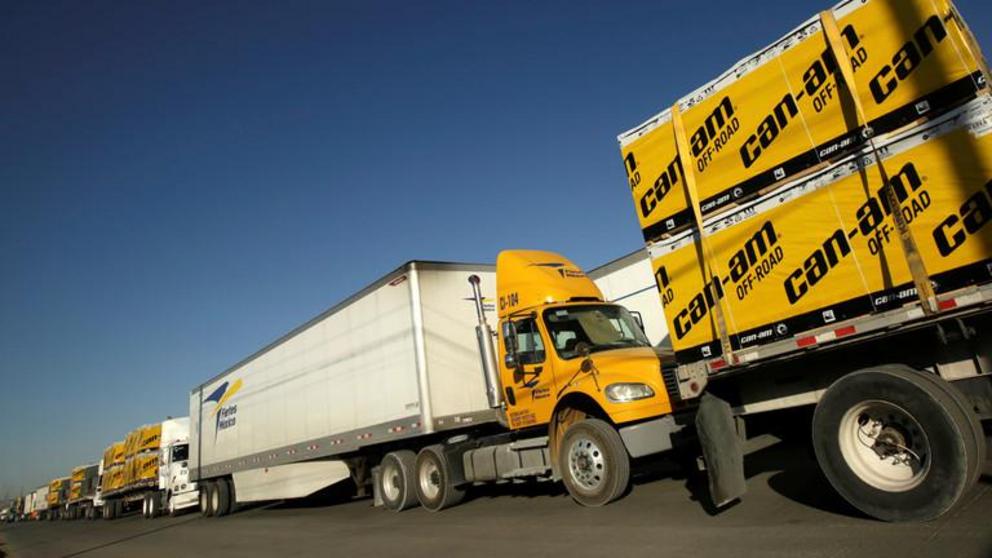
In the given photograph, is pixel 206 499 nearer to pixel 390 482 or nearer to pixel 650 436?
pixel 390 482

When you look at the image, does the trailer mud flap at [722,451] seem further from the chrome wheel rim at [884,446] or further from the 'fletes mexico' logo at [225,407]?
the 'fletes mexico' logo at [225,407]

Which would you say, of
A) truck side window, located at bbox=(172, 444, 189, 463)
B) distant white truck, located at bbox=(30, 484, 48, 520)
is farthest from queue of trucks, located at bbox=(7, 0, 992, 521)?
distant white truck, located at bbox=(30, 484, 48, 520)

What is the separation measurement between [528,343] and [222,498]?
14.5 meters

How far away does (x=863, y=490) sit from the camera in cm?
444

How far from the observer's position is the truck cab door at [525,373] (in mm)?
8266

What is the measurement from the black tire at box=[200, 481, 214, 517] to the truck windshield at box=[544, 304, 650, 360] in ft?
51.6

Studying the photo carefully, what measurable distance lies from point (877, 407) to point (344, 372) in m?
10.0

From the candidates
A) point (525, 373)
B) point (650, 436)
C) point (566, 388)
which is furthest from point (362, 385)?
point (650, 436)

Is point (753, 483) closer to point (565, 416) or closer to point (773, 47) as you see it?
point (565, 416)

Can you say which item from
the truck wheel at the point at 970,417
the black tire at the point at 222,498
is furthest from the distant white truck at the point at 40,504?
the truck wheel at the point at 970,417

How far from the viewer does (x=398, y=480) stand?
36.3ft

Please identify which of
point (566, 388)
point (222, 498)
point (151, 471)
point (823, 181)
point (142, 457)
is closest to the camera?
point (823, 181)

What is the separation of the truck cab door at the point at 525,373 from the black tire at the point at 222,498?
1343 centimetres

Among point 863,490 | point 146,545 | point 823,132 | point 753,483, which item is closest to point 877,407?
point 863,490
